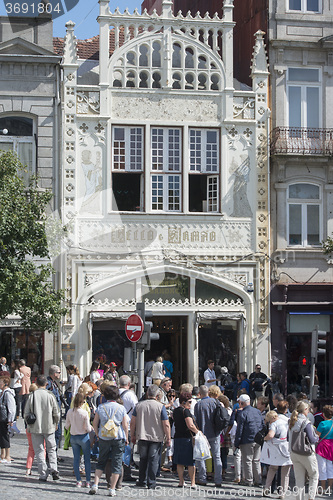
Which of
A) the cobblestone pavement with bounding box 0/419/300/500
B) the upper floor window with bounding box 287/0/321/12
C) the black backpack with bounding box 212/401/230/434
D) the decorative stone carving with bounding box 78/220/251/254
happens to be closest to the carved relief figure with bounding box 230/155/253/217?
the decorative stone carving with bounding box 78/220/251/254

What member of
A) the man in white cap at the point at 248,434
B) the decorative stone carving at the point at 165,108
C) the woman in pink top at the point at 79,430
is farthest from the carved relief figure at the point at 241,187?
the woman in pink top at the point at 79,430

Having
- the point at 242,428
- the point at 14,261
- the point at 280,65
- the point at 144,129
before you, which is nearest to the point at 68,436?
the point at 242,428

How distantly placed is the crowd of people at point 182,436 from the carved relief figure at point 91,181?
10459 millimetres

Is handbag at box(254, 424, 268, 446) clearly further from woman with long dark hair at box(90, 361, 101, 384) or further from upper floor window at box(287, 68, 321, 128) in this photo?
upper floor window at box(287, 68, 321, 128)

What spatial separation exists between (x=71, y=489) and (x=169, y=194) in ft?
46.1

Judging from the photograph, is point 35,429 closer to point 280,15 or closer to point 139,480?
point 139,480

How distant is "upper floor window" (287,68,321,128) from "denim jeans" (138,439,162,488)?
15834mm

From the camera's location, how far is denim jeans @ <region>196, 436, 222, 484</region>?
15.8 meters

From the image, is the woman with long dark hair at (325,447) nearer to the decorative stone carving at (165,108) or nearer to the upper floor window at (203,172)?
the upper floor window at (203,172)

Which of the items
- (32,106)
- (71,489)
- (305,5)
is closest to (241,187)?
(305,5)

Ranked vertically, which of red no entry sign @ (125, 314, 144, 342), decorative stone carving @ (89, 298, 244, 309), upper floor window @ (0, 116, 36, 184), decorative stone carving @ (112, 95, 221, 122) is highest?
decorative stone carving @ (112, 95, 221, 122)

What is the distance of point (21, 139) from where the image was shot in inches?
1070

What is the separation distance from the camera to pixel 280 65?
93.1ft

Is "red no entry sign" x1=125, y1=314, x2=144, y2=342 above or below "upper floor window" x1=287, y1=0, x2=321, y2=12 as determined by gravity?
below
